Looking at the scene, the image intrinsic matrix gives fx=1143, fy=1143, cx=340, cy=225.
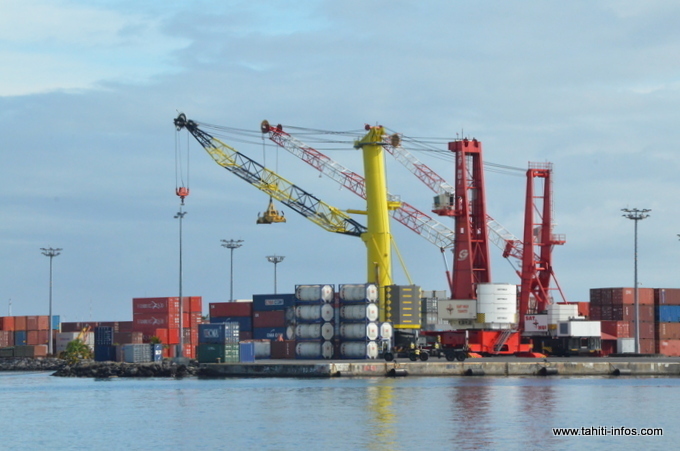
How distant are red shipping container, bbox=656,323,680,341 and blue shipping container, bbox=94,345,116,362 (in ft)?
176

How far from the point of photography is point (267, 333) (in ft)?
370

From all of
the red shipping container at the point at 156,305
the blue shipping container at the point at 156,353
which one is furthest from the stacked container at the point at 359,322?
the red shipping container at the point at 156,305

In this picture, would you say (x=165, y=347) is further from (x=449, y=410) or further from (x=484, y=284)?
(x=449, y=410)

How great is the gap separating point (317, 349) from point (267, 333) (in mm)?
23947

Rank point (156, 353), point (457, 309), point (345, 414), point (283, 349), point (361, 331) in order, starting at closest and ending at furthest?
1. point (345, 414)
2. point (361, 331)
3. point (283, 349)
4. point (457, 309)
5. point (156, 353)

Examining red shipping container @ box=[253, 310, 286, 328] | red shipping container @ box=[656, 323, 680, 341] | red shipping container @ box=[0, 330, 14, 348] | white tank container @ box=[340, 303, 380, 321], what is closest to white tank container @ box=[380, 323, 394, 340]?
white tank container @ box=[340, 303, 380, 321]

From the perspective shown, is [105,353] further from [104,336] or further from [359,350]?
[359,350]

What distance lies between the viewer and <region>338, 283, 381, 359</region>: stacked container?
88.2 metres

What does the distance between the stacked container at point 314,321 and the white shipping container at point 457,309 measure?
11598 mm

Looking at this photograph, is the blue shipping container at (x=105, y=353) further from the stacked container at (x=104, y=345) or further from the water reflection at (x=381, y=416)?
the water reflection at (x=381, y=416)

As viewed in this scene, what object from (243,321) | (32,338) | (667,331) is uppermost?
(243,321)

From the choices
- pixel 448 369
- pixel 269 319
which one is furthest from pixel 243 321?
pixel 448 369

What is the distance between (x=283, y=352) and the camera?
311 feet

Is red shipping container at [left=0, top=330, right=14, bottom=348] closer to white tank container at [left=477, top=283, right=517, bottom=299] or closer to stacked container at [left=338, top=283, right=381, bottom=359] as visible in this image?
stacked container at [left=338, top=283, right=381, bottom=359]
